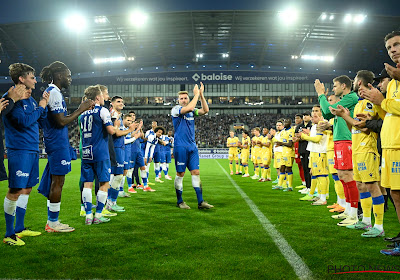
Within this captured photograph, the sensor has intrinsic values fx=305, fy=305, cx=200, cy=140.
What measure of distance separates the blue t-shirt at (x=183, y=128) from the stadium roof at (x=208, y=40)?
30582 millimetres

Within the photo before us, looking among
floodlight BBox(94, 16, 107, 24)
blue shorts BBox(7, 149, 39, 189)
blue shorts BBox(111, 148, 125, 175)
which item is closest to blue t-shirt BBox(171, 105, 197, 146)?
blue shorts BBox(111, 148, 125, 175)

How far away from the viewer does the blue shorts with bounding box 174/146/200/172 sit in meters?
6.36

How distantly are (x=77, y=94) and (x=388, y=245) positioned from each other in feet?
178

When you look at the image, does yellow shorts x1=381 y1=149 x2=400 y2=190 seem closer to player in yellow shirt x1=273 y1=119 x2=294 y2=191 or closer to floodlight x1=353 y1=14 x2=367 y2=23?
player in yellow shirt x1=273 y1=119 x2=294 y2=191

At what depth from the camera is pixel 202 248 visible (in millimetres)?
3691

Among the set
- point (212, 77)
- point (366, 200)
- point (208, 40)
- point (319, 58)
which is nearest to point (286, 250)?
point (366, 200)

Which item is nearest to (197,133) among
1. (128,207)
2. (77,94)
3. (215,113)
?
(215,113)

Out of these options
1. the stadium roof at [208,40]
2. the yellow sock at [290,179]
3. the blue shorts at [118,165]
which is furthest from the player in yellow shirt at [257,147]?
the stadium roof at [208,40]

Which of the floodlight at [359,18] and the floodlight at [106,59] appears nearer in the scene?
the floodlight at [359,18]

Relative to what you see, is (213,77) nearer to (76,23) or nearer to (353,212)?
(76,23)

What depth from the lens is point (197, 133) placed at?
44000 millimetres

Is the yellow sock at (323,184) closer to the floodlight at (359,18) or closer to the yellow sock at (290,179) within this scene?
the yellow sock at (290,179)

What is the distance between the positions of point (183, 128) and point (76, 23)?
3363cm

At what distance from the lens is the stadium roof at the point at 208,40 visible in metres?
34.6
